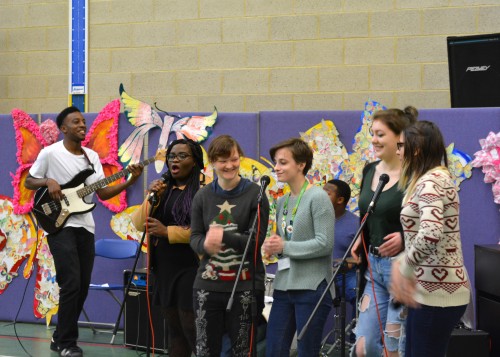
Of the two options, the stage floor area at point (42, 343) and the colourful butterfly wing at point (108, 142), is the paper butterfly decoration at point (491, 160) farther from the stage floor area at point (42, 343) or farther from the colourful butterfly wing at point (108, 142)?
the colourful butterfly wing at point (108, 142)

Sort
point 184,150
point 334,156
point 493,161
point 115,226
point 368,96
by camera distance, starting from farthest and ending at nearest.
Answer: point 368,96 < point 115,226 < point 334,156 < point 493,161 < point 184,150

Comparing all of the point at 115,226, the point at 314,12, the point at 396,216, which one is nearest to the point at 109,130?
the point at 115,226

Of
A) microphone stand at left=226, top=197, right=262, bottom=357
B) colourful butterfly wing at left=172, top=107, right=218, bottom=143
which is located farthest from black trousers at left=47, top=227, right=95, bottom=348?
microphone stand at left=226, top=197, right=262, bottom=357

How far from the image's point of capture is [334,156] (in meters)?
6.26

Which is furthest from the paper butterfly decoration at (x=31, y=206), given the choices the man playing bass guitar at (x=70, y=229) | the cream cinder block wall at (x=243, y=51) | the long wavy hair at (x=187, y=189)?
the long wavy hair at (x=187, y=189)

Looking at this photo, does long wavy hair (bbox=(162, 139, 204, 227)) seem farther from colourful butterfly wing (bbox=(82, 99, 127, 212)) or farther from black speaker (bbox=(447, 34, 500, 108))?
black speaker (bbox=(447, 34, 500, 108))

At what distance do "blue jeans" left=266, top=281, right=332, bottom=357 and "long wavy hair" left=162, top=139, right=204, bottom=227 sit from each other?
76cm

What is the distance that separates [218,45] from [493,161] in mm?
3316

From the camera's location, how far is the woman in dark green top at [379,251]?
3850mm

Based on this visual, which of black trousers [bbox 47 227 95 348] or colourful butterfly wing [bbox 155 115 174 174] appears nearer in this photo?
black trousers [bbox 47 227 95 348]

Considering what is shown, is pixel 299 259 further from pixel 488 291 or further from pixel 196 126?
pixel 196 126

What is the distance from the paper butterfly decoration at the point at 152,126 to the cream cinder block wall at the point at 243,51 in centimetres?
148

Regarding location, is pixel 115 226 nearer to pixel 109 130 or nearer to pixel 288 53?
pixel 109 130

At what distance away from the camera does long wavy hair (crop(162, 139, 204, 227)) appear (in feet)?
15.3
